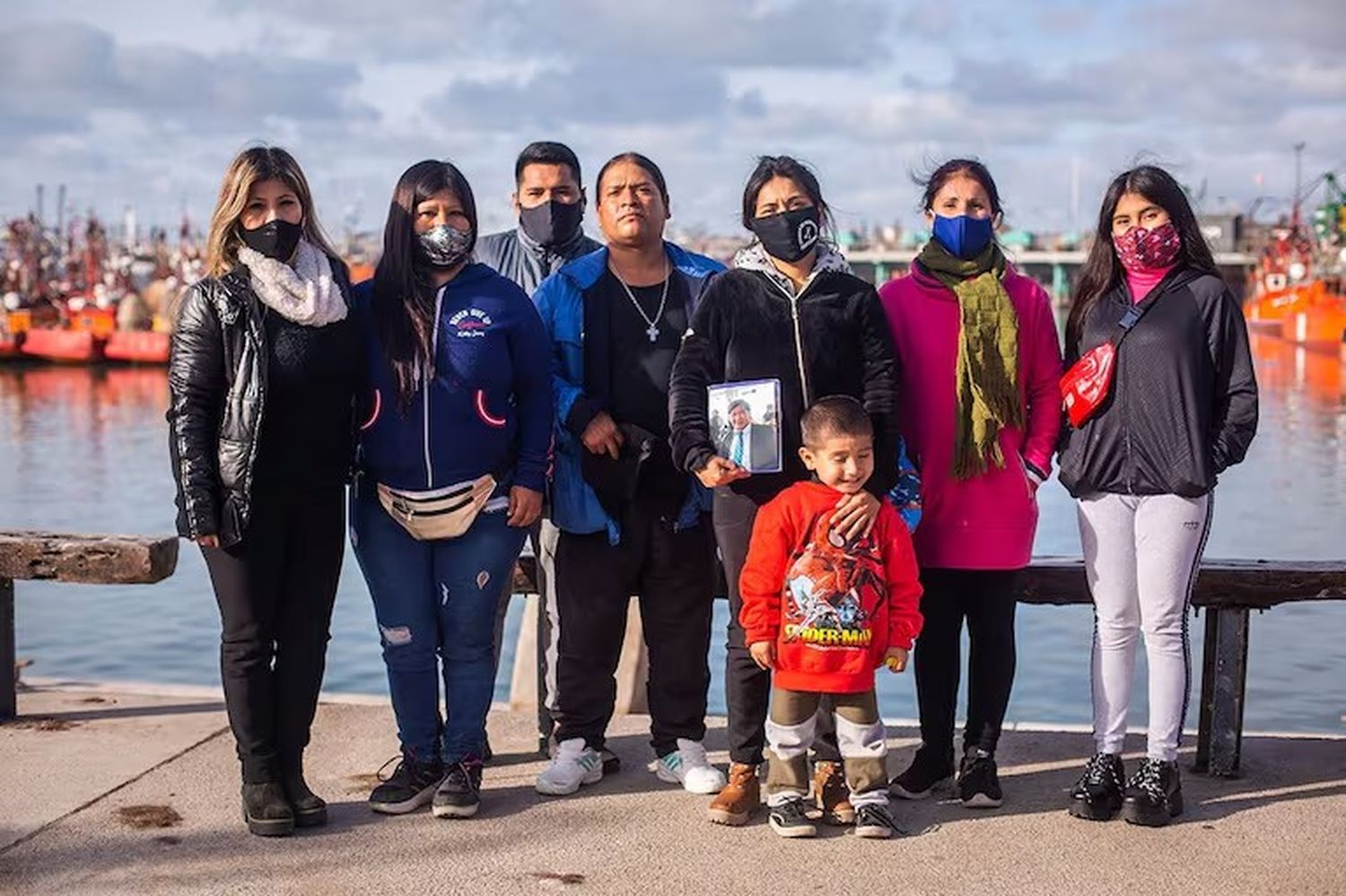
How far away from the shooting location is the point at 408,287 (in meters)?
4.90

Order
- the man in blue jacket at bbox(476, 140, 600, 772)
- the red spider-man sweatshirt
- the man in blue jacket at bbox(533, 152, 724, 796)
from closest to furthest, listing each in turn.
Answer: the red spider-man sweatshirt < the man in blue jacket at bbox(533, 152, 724, 796) < the man in blue jacket at bbox(476, 140, 600, 772)

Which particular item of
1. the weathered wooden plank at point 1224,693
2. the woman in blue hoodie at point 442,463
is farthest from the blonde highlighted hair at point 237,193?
the weathered wooden plank at point 1224,693

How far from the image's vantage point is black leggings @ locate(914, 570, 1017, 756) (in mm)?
5035

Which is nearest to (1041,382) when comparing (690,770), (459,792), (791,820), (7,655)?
(791,820)

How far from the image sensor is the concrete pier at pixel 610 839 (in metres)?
4.39

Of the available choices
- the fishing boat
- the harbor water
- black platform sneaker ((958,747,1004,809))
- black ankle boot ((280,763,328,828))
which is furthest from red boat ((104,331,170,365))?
black platform sneaker ((958,747,1004,809))

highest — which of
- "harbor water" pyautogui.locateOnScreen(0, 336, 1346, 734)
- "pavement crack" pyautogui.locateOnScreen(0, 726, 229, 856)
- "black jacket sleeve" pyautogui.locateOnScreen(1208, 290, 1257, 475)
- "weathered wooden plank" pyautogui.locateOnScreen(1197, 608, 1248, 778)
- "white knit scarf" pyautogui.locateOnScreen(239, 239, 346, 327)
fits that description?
"white knit scarf" pyautogui.locateOnScreen(239, 239, 346, 327)

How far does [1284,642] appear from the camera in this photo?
12531 mm

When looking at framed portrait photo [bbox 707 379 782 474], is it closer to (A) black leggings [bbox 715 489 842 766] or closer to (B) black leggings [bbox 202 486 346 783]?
(A) black leggings [bbox 715 489 842 766]

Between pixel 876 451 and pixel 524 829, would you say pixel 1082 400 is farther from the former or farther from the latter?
pixel 524 829

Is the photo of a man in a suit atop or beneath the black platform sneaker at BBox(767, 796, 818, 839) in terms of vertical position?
atop

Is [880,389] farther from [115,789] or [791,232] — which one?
[115,789]

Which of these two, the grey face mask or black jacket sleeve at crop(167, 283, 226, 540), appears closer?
black jacket sleeve at crop(167, 283, 226, 540)

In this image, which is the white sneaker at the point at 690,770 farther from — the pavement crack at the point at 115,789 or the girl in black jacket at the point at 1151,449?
the pavement crack at the point at 115,789
